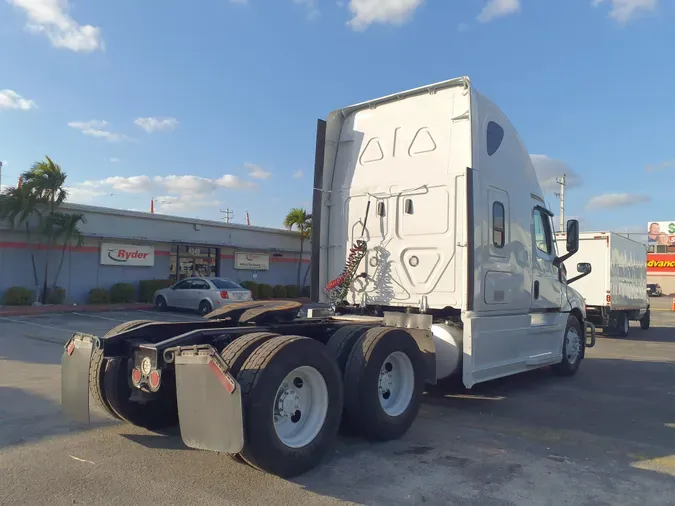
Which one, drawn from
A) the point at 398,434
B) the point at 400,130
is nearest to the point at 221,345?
the point at 398,434

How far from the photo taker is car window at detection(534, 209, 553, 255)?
335 inches

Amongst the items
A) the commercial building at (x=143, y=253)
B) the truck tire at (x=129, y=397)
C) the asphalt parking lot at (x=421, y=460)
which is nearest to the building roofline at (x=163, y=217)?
the commercial building at (x=143, y=253)

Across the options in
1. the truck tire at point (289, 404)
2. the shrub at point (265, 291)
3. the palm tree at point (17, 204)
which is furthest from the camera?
the shrub at point (265, 291)

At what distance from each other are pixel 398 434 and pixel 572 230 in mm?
4614

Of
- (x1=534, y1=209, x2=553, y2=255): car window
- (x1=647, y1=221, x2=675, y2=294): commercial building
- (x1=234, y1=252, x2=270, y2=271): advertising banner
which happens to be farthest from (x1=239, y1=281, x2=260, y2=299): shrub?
(x1=647, y1=221, x2=675, y2=294): commercial building

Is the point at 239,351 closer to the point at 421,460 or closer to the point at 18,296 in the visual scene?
the point at 421,460

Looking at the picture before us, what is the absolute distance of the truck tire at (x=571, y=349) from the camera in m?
9.45

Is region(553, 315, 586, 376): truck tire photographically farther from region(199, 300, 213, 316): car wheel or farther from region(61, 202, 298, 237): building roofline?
region(61, 202, 298, 237): building roofline

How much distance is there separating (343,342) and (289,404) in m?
1.17

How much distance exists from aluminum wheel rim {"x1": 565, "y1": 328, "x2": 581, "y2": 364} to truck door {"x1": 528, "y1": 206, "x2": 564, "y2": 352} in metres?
0.63

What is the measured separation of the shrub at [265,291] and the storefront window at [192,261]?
234 centimetres

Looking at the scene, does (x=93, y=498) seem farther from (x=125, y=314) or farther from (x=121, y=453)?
(x=125, y=314)

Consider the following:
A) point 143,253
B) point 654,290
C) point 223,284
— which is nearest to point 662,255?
point 654,290

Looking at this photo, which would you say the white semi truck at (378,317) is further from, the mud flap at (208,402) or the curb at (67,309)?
the curb at (67,309)
